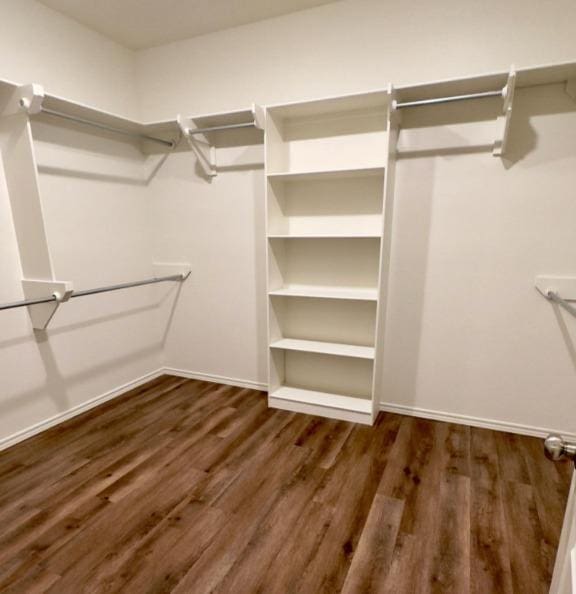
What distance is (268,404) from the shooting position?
2736mm

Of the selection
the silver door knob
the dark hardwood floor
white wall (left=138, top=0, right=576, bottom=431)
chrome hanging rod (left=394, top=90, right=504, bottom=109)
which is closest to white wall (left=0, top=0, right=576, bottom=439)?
white wall (left=138, top=0, right=576, bottom=431)

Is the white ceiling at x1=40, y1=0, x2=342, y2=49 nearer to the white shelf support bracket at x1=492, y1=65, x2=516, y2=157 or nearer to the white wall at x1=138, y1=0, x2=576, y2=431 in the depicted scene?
the white wall at x1=138, y1=0, x2=576, y2=431

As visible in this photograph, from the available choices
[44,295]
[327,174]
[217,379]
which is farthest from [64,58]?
[217,379]

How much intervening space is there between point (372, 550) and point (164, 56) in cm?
345

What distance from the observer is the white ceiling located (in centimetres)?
225

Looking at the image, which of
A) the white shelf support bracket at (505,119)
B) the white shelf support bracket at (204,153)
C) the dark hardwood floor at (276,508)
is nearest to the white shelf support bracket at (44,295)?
the dark hardwood floor at (276,508)

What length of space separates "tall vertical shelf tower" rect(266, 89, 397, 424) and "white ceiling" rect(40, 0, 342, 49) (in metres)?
0.66

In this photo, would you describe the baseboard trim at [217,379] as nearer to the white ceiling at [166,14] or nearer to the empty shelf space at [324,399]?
the empty shelf space at [324,399]

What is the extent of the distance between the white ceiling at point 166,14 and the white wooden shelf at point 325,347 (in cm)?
224

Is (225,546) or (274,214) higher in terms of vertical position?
(274,214)

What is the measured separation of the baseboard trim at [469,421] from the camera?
2.28 metres

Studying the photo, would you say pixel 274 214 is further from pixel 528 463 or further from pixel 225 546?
pixel 528 463

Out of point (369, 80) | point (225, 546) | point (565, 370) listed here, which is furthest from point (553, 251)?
point (225, 546)

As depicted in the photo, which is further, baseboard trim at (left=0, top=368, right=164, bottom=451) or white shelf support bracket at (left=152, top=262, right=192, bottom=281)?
white shelf support bracket at (left=152, top=262, right=192, bottom=281)
